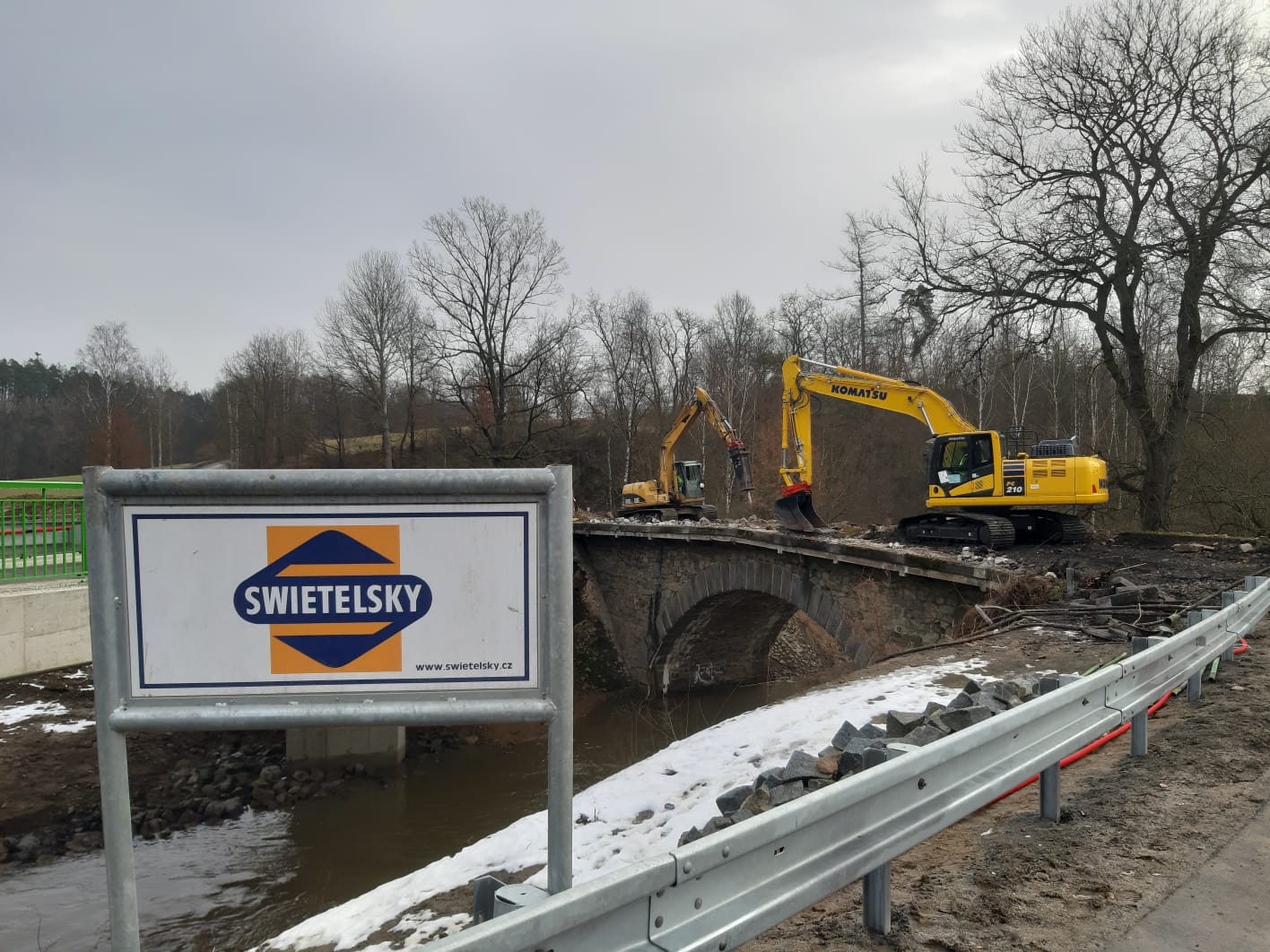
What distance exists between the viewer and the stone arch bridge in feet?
33.7

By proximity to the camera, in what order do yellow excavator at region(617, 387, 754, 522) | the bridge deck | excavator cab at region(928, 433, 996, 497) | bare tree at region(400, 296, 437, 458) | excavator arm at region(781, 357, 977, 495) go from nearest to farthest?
the bridge deck < excavator cab at region(928, 433, 996, 497) < excavator arm at region(781, 357, 977, 495) < yellow excavator at region(617, 387, 754, 522) < bare tree at region(400, 296, 437, 458)

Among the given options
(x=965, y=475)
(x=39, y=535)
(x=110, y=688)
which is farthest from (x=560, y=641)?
(x=39, y=535)

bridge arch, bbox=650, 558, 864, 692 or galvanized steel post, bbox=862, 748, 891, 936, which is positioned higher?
galvanized steel post, bbox=862, 748, 891, 936

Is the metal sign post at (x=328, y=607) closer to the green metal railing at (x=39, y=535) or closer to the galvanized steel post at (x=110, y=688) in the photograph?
the galvanized steel post at (x=110, y=688)

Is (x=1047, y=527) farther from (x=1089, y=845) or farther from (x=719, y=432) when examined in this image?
(x=1089, y=845)

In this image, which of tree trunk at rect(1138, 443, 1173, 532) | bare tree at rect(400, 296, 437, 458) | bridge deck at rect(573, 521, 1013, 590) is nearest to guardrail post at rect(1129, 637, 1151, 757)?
bridge deck at rect(573, 521, 1013, 590)

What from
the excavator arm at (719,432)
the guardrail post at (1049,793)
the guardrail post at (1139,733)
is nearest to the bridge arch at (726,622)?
the excavator arm at (719,432)

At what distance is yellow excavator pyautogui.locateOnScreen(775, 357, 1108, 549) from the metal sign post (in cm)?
1100

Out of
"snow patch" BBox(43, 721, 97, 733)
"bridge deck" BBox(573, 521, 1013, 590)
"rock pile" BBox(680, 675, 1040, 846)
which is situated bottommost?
"snow patch" BBox(43, 721, 97, 733)

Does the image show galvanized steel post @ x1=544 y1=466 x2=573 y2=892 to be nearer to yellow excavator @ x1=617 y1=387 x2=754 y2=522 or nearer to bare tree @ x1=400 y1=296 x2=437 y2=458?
yellow excavator @ x1=617 y1=387 x2=754 y2=522

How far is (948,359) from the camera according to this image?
21.2 metres

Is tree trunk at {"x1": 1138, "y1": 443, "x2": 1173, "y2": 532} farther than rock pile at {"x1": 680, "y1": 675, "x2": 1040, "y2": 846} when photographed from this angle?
Yes

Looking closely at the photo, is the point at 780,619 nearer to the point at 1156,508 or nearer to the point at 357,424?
the point at 1156,508

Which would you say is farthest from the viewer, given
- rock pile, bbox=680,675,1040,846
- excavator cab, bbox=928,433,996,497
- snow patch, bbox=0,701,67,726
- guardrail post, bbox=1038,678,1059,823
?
excavator cab, bbox=928,433,996,497
